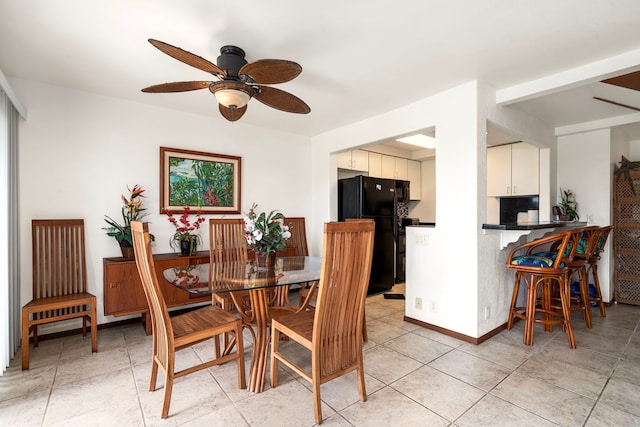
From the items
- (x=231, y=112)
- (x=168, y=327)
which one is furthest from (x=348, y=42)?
(x=168, y=327)

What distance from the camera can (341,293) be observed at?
1.68m

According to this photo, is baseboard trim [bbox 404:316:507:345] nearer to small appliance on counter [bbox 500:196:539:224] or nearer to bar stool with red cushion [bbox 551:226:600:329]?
bar stool with red cushion [bbox 551:226:600:329]

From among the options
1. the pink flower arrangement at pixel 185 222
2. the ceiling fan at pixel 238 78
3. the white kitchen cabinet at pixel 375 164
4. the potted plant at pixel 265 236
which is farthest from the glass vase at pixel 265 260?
the white kitchen cabinet at pixel 375 164

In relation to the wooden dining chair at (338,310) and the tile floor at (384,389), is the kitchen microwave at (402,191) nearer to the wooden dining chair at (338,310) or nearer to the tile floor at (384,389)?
the tile floor at (384,389)

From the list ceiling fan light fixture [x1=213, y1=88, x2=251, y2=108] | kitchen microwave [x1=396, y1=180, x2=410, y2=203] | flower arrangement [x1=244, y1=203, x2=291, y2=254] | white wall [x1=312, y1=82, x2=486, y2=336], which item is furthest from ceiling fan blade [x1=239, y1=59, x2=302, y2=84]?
kitchen microwave [x1=396, y1=180, x2=410, y2=203]

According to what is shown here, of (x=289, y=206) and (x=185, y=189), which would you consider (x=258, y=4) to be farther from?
(x=289, y=206)

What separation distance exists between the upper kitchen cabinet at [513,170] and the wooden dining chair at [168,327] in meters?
4.24

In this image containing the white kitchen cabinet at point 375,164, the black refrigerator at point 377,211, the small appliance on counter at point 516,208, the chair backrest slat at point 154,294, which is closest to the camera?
the chair backrest slat at point 154,294

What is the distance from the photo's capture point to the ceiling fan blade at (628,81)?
2.42 m

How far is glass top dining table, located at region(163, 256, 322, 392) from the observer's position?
1.87 metres

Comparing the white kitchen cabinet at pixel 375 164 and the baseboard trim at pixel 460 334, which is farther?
the white kitchen cabinet at pixel 375 164

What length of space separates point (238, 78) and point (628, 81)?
10.4 ft

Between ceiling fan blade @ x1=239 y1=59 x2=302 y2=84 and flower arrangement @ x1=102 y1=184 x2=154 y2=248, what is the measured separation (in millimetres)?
1994

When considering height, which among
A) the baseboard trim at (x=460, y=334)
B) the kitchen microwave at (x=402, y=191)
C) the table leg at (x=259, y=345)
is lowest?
the baseboard trim at (x=460, y=334)
